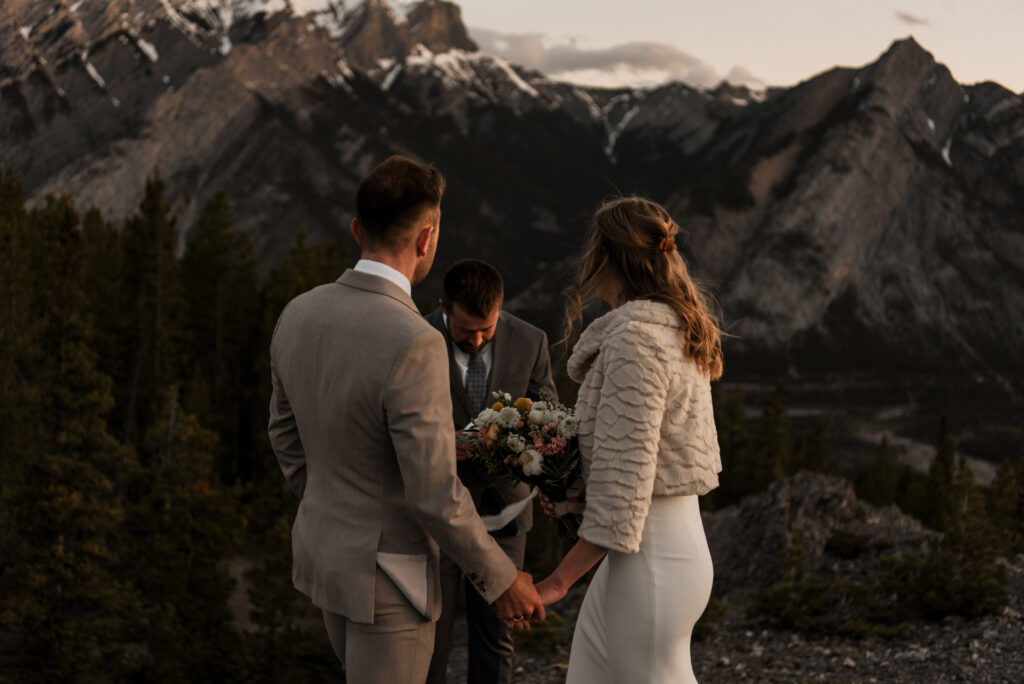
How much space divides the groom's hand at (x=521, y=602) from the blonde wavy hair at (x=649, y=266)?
117 centimetres

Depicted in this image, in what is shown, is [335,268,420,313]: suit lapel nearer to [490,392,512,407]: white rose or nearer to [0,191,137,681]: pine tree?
[490,392,512,407]: white rose

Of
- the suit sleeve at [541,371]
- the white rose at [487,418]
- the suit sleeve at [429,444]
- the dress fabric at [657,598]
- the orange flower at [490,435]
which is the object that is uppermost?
the suit sleeve at [429,444]

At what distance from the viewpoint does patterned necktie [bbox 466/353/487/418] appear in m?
5.68

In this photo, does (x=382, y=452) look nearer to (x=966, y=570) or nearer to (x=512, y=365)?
(x=512, y=365)

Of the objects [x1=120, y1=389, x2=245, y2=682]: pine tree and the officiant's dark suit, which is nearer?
the officiant's dark suit

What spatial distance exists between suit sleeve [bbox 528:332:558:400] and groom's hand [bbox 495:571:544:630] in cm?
237

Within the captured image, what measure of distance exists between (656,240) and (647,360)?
0.55 m

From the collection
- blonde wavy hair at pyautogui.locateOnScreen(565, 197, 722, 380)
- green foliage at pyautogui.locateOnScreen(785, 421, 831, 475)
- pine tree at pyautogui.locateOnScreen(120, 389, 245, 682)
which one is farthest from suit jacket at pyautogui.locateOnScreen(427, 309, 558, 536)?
green foliage at pyautogui.locateOnScreen(785, 421, 831, 475)

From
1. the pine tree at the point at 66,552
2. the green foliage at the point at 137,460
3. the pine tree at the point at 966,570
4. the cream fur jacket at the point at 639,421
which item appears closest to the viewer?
the cream fur jacket at the point at 639,421

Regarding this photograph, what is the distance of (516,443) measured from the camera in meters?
3.86

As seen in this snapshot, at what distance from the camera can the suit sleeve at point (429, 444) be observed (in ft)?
10.1

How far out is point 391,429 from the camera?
10.2 ft

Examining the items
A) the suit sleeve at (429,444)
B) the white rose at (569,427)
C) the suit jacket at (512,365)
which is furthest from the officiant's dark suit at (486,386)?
the suit sleeve at (429,444)

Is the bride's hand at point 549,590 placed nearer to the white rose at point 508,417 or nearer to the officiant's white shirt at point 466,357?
the white rose at point 508,417
